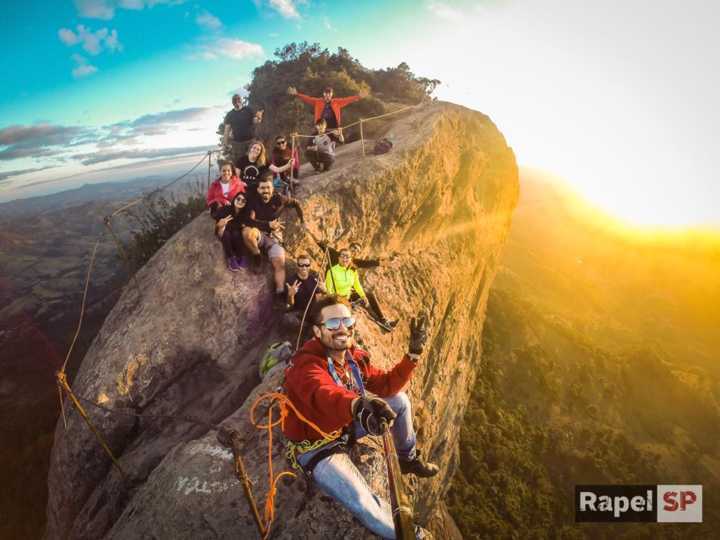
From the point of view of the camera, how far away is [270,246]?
27.9ft

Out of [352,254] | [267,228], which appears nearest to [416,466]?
[352,254]

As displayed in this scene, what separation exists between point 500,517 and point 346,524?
2747cm

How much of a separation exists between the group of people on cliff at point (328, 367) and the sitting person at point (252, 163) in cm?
5

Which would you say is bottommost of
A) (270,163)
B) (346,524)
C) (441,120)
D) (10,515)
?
(10,515)

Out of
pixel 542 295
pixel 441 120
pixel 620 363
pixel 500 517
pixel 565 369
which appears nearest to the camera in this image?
pixel 441 120

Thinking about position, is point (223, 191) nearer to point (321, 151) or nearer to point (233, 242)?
point (233, 242)

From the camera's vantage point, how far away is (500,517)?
80.1 ft

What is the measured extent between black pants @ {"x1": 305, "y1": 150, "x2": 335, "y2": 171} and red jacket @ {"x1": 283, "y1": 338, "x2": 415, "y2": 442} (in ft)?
29.4

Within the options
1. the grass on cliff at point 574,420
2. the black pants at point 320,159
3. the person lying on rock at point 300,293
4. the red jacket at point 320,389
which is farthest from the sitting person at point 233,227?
the grass on cliff at point 574,420

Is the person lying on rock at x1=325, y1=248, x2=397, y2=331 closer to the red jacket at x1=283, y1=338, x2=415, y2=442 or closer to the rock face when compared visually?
the rock face

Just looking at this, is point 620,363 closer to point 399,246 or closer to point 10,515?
point 399,246

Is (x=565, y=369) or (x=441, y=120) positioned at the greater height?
(x=441, y=120)

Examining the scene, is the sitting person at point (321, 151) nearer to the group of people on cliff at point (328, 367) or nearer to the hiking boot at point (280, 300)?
the group of people on cliff at point (328, 367)

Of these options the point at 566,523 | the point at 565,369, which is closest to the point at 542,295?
the point at 565,369
